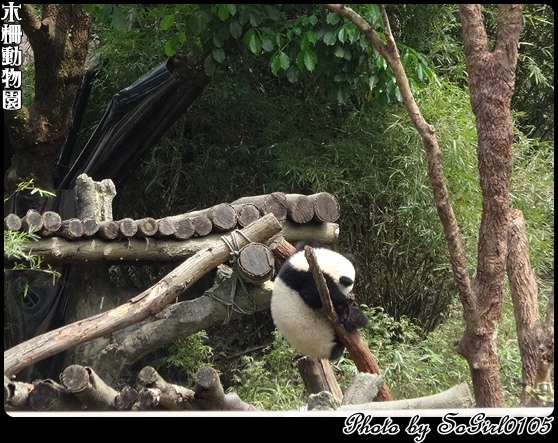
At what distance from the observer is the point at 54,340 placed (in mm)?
2881

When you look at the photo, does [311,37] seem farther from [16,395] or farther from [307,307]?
[16,395]

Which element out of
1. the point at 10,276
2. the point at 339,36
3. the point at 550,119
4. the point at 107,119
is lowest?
the point at 10,276

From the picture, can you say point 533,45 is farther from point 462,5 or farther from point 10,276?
point 10,276

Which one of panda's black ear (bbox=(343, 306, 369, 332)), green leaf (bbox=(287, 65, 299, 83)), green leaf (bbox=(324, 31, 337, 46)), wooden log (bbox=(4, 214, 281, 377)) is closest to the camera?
wooden log (bbox=(4, 214, 281, 377))

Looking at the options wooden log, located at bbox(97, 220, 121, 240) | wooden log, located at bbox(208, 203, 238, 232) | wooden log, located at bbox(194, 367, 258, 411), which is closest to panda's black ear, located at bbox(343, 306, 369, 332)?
wooden log, located at bbox(194, 367, 258, 411)

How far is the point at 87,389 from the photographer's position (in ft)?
8.49

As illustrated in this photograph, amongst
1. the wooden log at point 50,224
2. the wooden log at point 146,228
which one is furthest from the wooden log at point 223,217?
the wooden log at point 50,224

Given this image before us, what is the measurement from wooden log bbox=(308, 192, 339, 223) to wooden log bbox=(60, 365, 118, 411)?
55.6 inches

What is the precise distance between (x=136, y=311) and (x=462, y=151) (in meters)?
2.25

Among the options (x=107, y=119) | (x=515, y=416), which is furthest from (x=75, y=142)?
(x=515, y=416)

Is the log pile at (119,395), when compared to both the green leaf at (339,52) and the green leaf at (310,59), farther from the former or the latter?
the green leaf at (339,52)

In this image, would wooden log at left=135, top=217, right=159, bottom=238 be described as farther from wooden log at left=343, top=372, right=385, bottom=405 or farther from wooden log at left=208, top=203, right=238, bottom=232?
wooden log at left=343, top=372, right=385, bottom=405

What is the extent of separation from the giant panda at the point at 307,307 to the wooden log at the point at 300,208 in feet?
1.18

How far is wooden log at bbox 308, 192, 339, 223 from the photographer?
3.64 metres
